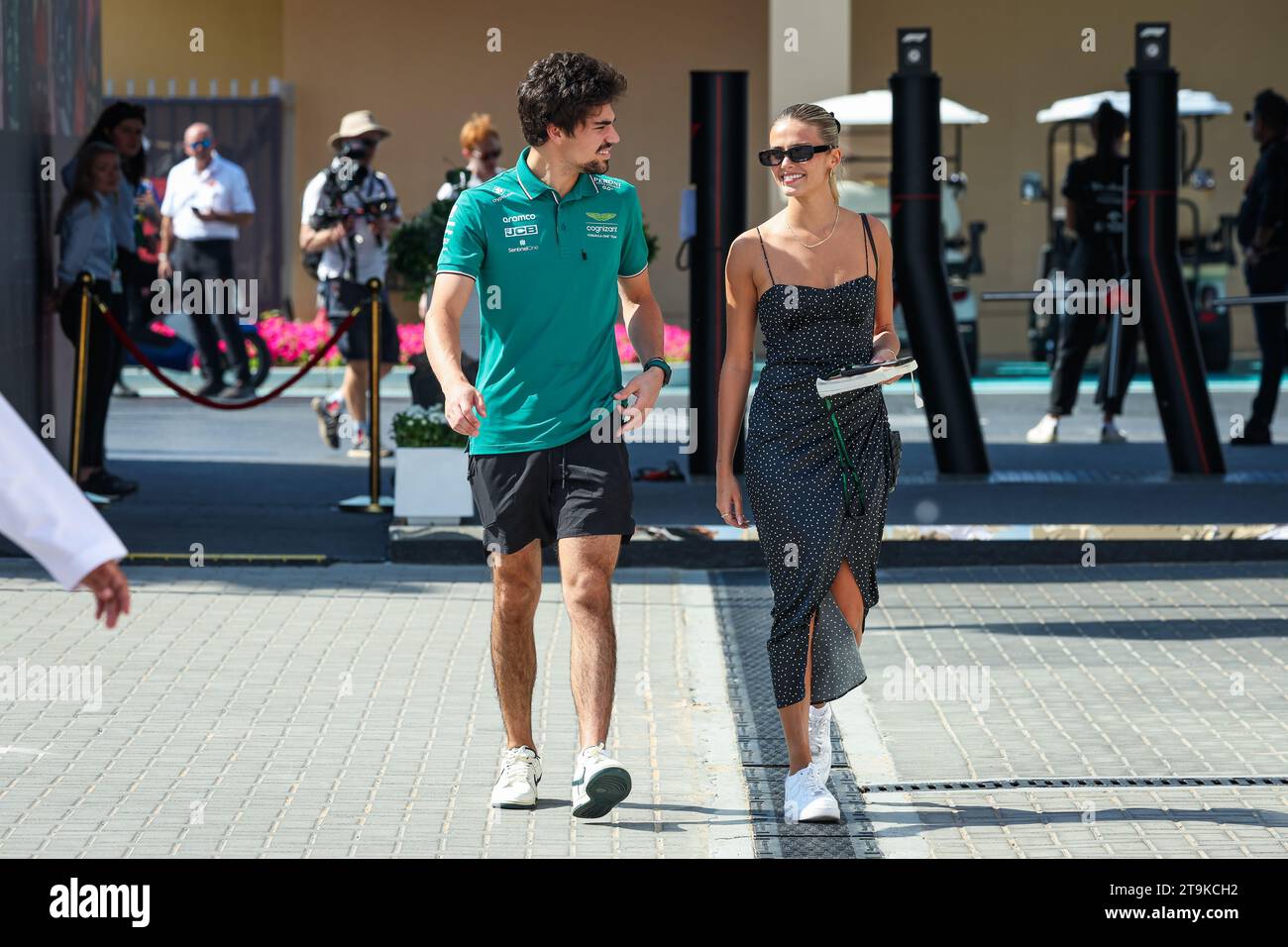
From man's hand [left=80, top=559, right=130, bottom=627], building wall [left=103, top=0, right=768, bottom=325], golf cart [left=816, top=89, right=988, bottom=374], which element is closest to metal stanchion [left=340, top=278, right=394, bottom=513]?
man's hand [left=80, top=559, right=130, bottom=627]

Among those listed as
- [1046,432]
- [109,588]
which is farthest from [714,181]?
[109,588]

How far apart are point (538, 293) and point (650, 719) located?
182 cm

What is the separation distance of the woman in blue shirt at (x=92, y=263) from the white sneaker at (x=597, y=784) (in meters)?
6.49

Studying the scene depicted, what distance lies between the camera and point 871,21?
23438 mm

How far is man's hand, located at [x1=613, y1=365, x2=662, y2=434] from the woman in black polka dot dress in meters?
0.22

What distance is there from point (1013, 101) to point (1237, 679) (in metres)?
16.5

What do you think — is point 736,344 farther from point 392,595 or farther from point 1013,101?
point 1013,101

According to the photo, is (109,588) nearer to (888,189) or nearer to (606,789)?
(606,789)

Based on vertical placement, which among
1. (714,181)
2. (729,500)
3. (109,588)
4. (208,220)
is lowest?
(729,500)

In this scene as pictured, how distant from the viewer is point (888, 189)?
67.5 ft

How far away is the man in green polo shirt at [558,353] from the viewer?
5742 mm

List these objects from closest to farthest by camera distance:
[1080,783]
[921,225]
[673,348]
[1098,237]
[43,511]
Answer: [43,511] < [1080,783] < [921,225] < [1098,237] < [673,348]

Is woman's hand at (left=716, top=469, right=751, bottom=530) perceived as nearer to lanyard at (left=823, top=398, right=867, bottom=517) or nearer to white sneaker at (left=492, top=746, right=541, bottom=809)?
lanyard at (left=823, top=398, right=867, bottom=517)

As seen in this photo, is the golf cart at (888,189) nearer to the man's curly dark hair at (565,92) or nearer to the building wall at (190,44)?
the building wall at (190,44)
